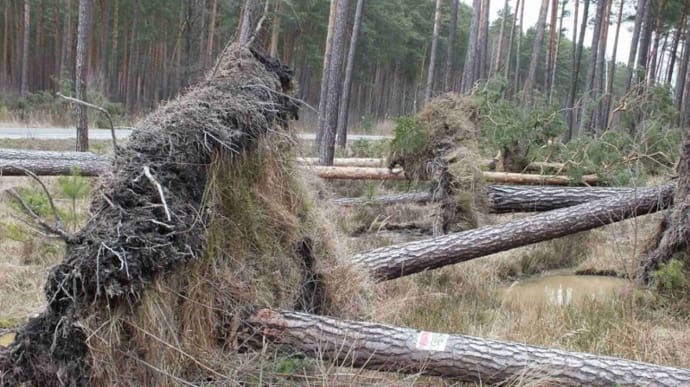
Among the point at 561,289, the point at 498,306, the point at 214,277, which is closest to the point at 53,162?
the point at 214,277

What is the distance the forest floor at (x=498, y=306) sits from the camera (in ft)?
12.3

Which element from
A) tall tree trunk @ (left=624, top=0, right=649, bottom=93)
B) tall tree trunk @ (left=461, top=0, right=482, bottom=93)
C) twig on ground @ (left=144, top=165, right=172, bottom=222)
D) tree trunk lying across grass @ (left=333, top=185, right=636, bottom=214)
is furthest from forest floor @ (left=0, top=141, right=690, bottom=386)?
tall tree trunk @ (left=624, top=0, right=649, bottom=93)

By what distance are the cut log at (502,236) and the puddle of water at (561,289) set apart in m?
0.60

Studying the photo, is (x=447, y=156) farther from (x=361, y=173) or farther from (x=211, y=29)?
(x=211, y=29)

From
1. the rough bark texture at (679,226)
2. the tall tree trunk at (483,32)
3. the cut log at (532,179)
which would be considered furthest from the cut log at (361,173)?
the tall tree trunk at (483,32)

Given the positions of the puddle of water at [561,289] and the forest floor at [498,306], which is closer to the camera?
the forest floor at [498,306]

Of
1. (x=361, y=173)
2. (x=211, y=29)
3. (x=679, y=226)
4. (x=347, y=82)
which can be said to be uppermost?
(x=211, y=29)

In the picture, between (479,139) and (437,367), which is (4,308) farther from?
(479,139)

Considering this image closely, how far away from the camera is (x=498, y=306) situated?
5.43 m

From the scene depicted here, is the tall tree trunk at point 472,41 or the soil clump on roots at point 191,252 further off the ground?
the tall tree trunk at point 472,41

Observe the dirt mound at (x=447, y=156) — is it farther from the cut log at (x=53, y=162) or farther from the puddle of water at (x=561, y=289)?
the cut log at (x=53, y=162)

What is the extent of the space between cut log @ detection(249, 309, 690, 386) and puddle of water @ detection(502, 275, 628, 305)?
7.75ft

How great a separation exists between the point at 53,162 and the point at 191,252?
6327 mm

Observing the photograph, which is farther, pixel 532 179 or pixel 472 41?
pixel 472 41
